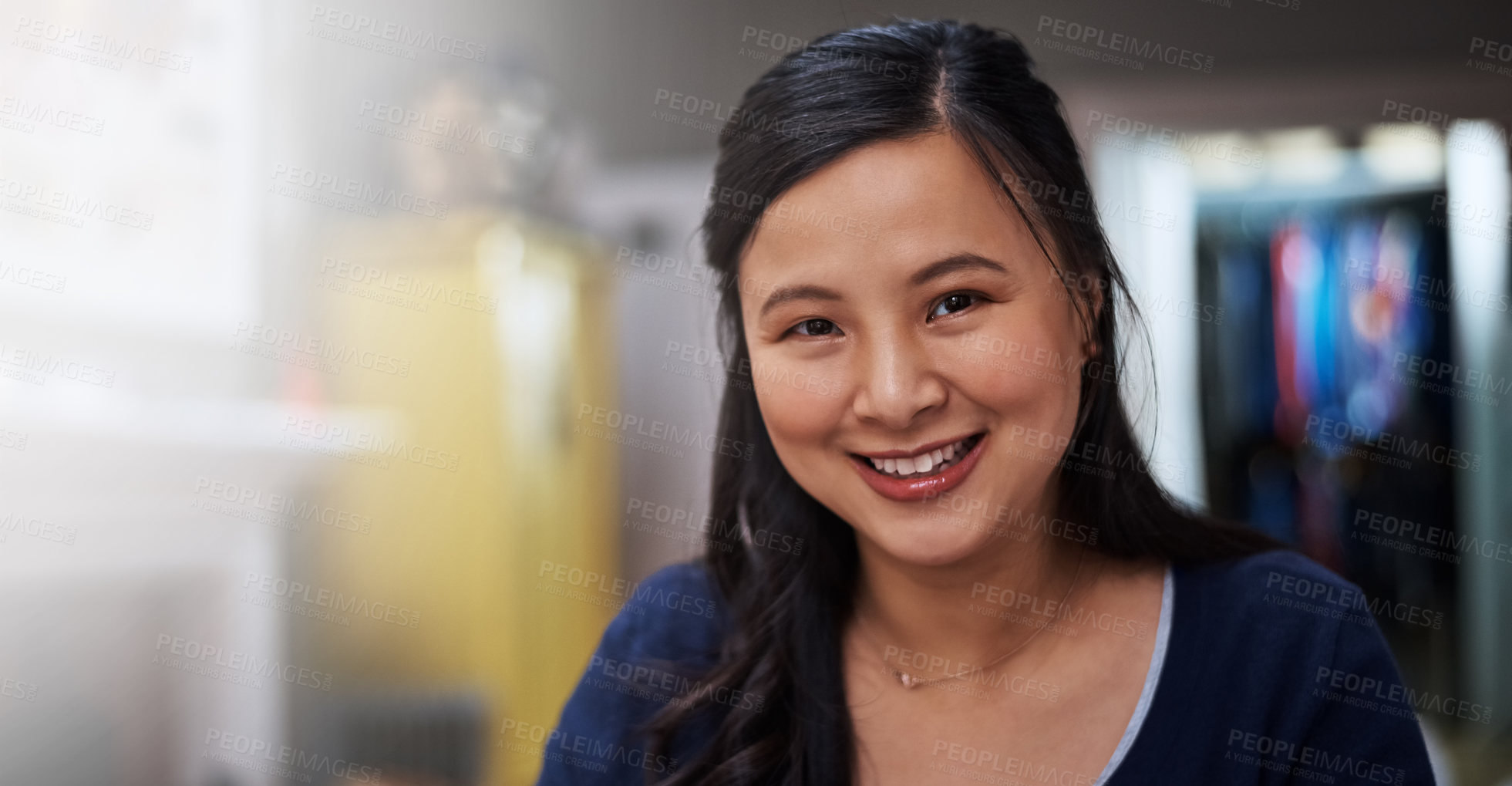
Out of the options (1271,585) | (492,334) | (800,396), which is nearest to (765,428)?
(800,396)

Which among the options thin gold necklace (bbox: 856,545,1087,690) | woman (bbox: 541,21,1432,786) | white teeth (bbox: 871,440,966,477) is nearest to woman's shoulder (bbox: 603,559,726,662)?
woman (bbox: 541,21,1432,786)

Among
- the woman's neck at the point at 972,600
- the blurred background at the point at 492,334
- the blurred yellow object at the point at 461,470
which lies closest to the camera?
the woman's neck at the point at 972,600

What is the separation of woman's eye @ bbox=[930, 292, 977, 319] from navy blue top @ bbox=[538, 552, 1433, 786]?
314 millimetres

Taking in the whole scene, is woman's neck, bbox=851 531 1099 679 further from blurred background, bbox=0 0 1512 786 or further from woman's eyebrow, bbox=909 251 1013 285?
blurred background, bbox=0 0 1512 786

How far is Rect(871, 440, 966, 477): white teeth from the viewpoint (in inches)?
30.4

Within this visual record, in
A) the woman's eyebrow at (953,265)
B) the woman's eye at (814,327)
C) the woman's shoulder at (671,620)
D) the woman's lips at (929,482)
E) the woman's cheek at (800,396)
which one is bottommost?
the woman's shoulder at (671,620)

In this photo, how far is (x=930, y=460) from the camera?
0.77 m

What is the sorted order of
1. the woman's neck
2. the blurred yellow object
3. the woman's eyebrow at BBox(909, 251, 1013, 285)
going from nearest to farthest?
1. the woman's eyebrow at BBox(909, 251, 1013, 285)
2. the woman's neck
3. the blurred yellow object

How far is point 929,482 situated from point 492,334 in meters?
1.21

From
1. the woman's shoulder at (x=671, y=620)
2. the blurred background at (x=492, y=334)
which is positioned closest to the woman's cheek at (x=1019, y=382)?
the woman's shoulder at (x=671, y=620)

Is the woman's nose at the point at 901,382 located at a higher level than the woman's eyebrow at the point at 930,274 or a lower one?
lower

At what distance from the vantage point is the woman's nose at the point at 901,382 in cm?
73

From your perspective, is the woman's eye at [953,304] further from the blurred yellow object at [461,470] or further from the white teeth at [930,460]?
the blurred yellow object at [461,470]

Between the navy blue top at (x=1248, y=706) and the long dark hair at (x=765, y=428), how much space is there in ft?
0.11
